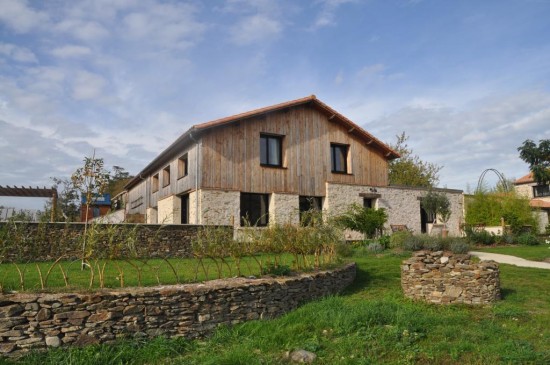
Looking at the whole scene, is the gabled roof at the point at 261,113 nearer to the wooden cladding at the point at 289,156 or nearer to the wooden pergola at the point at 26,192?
the wooden cladding at the point at 289,156

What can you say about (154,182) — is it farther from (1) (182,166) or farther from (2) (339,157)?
(2) (339,157)

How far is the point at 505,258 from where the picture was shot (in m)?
15.3

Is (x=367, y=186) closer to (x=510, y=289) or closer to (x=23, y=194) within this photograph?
(x=510, y=289)

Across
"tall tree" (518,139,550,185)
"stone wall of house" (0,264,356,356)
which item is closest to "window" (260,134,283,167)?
"stone wall of house" (0,264,356,356)

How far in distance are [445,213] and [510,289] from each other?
1424 cm

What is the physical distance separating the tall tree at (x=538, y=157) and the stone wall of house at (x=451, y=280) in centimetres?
3052

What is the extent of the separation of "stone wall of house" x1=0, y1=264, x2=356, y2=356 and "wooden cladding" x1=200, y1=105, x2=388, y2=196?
37.5 ft

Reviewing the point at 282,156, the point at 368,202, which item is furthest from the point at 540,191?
the point at 282,156

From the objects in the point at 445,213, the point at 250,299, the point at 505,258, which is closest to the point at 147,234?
the point at 250,299

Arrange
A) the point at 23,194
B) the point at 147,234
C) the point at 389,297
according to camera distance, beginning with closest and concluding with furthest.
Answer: the point at 389,297, the point at 147,234, the point at 23,194

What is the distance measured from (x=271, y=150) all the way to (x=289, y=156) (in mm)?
889

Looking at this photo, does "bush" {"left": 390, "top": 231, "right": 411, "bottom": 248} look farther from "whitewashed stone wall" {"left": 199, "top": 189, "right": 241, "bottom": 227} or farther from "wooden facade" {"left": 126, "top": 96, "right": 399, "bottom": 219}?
"whitewashed stone wall" {"left": 199, "top": 189, "right": 241, "bottom": 227}

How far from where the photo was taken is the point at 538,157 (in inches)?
1372

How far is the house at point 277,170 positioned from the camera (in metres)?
18.7
